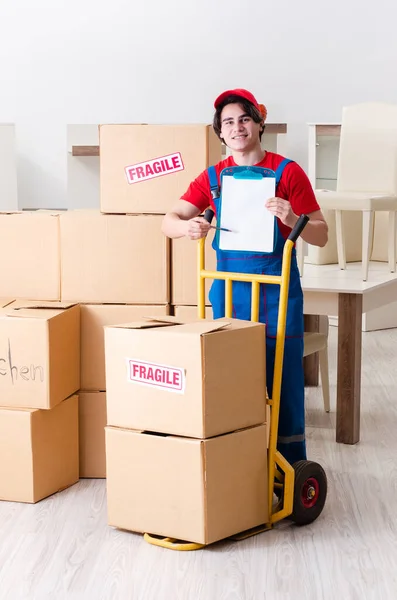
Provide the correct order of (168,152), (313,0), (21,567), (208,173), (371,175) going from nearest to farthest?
(21,567) < (208,173) < (168,152) < (371,175) < (313,0)

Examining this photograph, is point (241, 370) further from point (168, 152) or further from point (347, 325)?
point (347, 325)

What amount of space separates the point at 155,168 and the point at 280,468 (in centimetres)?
94

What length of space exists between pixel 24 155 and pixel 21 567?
15.2 feet

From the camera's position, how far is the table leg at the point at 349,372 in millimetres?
3207

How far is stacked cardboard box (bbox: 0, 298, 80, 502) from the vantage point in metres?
2.54

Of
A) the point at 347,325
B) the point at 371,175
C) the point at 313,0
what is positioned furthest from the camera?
the point at 313,0

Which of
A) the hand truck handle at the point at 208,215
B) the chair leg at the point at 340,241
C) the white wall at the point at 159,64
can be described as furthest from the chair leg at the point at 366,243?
the white wall at the point at 159,64

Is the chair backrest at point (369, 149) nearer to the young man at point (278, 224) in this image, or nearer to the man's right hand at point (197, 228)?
the young man at point (278, 224)

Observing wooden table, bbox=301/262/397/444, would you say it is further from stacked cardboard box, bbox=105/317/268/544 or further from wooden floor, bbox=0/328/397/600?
stacked cardboard box, bbox=105/317/268/544

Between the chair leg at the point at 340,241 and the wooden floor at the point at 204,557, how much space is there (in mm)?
1363

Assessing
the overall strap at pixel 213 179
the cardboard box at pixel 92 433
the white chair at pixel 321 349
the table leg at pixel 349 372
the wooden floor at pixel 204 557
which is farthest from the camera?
the white chair at pixel 321 349

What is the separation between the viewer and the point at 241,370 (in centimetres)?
225

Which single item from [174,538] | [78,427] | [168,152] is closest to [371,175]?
[168,152]

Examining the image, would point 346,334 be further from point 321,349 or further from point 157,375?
point 157,375
